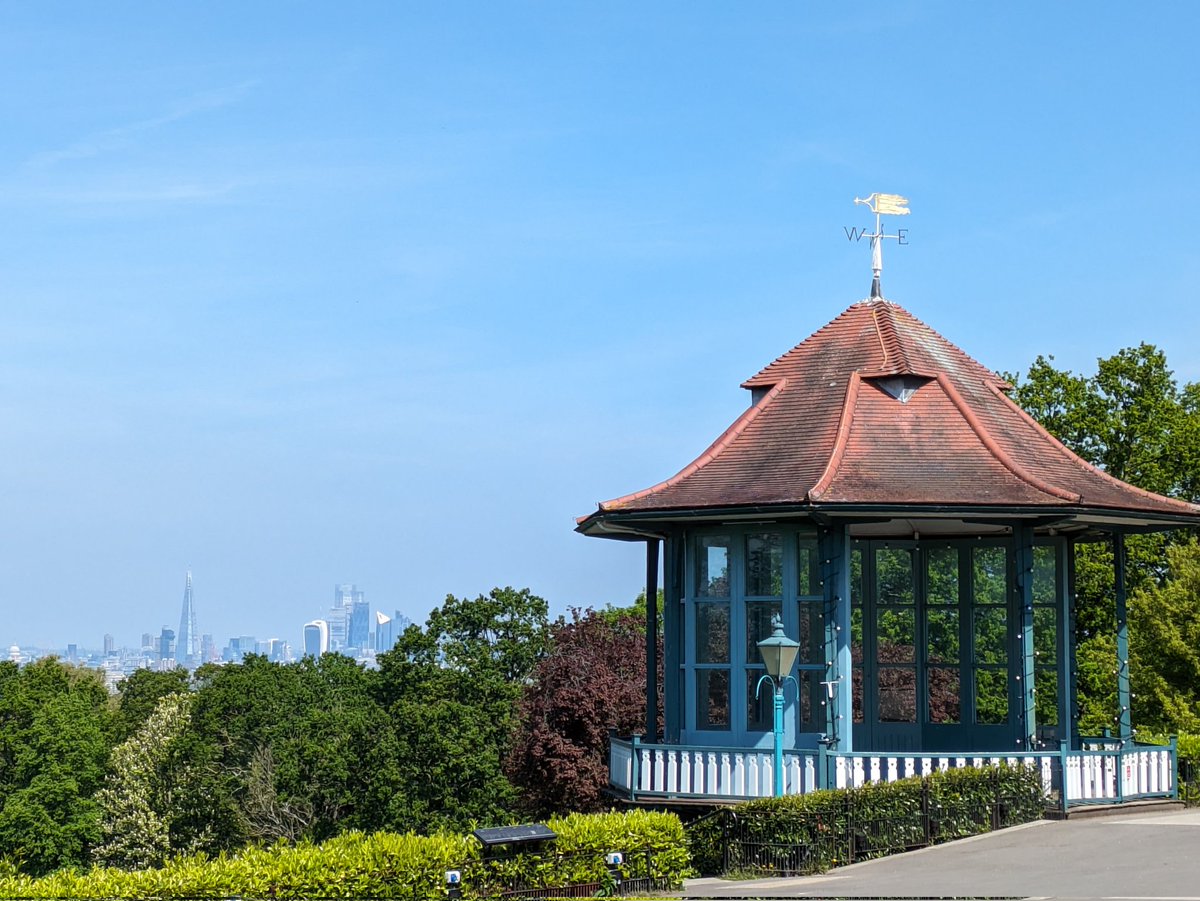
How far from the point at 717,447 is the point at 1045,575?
197 inches

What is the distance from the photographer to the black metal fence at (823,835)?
55.2ft

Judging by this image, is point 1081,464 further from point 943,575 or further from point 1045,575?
point 943,575

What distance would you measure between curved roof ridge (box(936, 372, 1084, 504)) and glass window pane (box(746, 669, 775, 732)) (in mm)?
4192

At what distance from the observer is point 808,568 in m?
21.0

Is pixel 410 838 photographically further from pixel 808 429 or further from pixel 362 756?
→ pixel 362 756

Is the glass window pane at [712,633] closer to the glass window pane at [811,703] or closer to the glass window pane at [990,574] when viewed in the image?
the glass window pane at [811,703]

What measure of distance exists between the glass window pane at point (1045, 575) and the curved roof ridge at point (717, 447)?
433cm

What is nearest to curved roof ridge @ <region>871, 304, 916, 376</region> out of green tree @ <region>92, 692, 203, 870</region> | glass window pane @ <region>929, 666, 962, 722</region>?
glass window pane @ <region>929, 666, 962, 722</region>

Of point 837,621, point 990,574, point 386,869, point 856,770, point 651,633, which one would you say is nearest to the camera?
point 386,869

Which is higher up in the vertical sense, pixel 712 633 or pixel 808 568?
pixel 808 568

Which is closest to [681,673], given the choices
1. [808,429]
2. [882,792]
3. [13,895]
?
[808,429]

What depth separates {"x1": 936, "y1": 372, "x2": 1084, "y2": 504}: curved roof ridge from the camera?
2012cm

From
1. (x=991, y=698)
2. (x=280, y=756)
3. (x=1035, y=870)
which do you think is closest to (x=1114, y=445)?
(x=991, y=698)

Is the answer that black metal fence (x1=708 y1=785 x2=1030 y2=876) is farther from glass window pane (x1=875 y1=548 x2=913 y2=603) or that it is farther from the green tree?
the green tree
